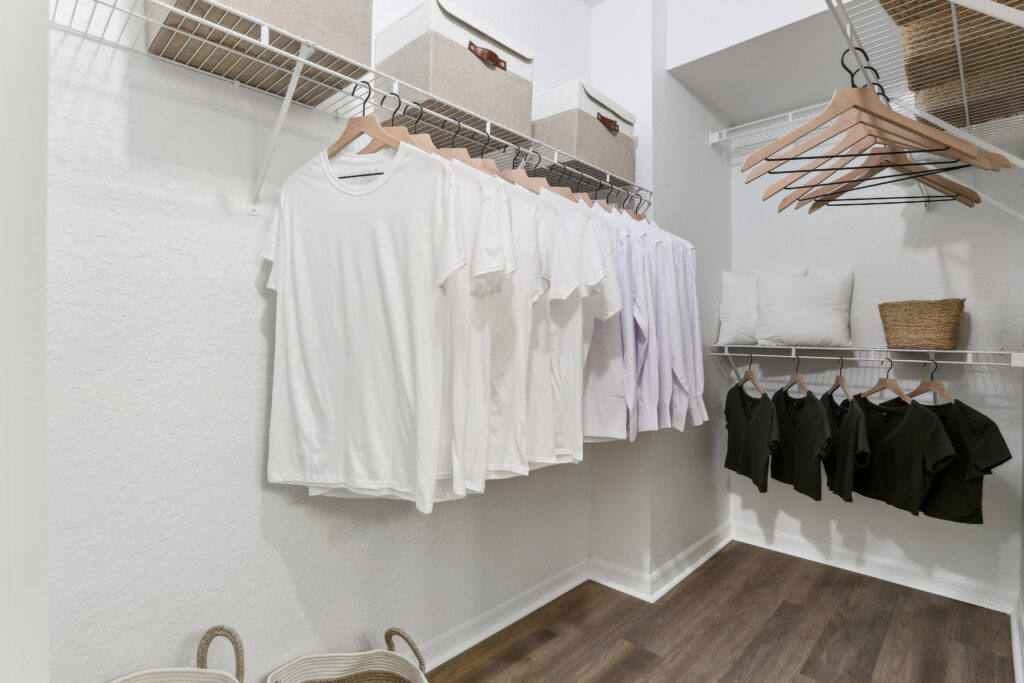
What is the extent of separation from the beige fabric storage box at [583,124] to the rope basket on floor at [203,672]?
1.65m

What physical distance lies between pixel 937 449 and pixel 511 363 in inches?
68.2

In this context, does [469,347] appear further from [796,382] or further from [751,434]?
[796,382]

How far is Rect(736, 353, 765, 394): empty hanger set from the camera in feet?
8.33

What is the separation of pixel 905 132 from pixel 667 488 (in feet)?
5.12

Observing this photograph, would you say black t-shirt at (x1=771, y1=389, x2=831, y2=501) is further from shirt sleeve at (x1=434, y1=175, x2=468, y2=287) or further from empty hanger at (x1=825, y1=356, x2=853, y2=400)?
shirt sleeve at (x1=434, y1=175, x2=468, y2=287)

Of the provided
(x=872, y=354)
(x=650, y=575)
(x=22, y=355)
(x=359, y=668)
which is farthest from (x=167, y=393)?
(x=872, y=354)

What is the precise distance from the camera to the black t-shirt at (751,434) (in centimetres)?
236

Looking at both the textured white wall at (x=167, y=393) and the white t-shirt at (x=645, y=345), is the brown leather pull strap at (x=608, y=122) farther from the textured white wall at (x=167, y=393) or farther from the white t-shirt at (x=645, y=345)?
the textured white wall at (x=167, y=393)

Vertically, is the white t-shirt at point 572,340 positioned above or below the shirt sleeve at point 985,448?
above

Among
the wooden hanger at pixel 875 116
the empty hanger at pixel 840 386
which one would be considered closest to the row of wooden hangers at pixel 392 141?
the wooden hanger at pixel 875 116

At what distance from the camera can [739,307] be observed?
2592mm

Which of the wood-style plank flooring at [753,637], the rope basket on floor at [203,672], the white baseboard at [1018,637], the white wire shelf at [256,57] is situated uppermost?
the white wire shelf at [256,57]

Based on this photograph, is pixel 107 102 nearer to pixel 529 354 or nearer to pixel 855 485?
pixel 529 354

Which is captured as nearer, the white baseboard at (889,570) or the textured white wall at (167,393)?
the textured white wall at (167,393)
